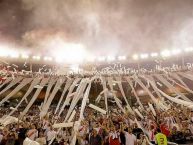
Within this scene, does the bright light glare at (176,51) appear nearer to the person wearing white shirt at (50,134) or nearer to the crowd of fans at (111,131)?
Result: the crowd of fans at (111,131)

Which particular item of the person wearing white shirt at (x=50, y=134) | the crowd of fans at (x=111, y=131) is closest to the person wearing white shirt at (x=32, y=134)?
the crowd of fans at (x=111, y=131)

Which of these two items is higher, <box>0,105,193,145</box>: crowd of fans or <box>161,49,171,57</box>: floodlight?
<box>161,49,171,57</box>: floodlight

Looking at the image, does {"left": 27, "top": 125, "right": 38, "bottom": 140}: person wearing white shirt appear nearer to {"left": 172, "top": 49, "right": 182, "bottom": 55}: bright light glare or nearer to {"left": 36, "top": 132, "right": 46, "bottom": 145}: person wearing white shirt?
{"left": 36, "top": 132, "right": 46, "bottom": 145}: person wearing white shirt

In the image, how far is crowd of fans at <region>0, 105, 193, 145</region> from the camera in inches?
446

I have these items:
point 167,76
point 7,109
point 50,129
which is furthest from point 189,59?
point 50,129

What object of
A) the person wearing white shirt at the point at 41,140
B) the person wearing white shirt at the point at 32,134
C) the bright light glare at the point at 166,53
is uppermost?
the bright light glare at the point at 166,53

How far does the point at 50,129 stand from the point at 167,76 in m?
7.71

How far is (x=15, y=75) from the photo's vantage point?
17.6 metres

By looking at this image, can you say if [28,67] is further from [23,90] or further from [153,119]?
[153,119]

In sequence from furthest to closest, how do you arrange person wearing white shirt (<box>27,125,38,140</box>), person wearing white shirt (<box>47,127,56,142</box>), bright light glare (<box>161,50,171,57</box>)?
bright light glare (<box>161,50,171,57</box>), person wearing white shirt (<box>47,127,56,142</box>), person wearing white shirt (<box>27,125,38,140</box>)

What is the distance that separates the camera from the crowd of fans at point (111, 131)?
1133cm

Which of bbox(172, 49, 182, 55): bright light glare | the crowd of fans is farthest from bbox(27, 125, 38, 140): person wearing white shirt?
bbox(172, 49, 182, 55): bright light glare

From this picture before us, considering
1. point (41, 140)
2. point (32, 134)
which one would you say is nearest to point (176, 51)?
point (32, 134)

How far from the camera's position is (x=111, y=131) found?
37.5 ft
